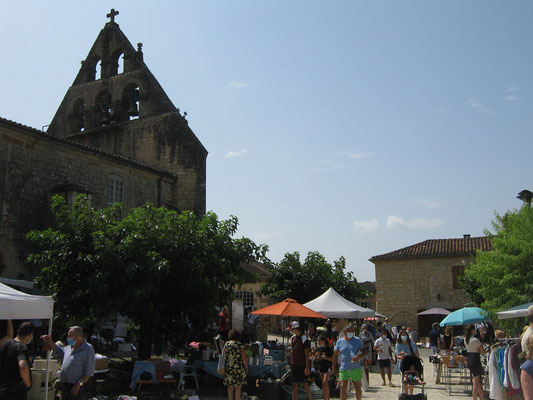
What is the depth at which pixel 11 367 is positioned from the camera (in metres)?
5.41

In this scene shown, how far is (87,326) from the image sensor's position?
1638 centimetres

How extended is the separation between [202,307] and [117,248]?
230cm

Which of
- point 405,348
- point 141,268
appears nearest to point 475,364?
point 405,348

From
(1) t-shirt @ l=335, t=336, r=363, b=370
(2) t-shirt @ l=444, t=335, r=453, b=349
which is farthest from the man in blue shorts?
(2) t-shirt @ l=444, t=335, r=453, b=349

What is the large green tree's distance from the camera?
20844mm

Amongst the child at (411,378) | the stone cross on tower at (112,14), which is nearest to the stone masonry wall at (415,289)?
the stone cross on tower at (112,14)

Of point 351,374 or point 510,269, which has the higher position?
point 510,269

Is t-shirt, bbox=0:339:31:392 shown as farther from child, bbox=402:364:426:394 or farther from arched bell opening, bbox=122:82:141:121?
arched bell opening, bbox=122:82:141:121

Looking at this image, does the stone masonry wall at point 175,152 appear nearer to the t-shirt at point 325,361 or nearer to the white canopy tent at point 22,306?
the t-shirt at point 325,361

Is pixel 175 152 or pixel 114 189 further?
pixel 175 152

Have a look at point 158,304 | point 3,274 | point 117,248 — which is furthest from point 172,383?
point 3,274

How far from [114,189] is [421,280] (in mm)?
22959

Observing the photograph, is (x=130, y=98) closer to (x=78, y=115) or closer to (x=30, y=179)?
(x=78, y=115)

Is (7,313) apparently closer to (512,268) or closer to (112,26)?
(512,268)
